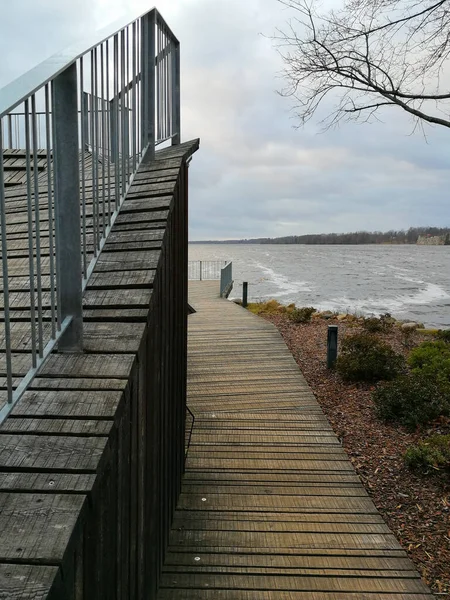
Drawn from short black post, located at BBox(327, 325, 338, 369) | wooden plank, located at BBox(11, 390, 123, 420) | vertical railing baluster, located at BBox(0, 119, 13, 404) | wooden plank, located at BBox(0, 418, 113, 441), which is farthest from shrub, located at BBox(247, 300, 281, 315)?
vertical railing baluster, located at BBox(0, 119, 13, 404)

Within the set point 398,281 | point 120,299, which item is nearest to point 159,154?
point 120,299

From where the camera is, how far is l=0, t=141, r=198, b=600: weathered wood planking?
1.27 metres

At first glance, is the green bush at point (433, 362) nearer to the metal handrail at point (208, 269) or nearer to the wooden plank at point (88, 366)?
the wooden plank at point (88, 366)

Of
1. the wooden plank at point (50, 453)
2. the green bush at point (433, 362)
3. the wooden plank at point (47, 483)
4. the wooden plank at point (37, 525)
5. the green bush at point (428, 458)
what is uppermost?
the wooden plank at point (50, 453)

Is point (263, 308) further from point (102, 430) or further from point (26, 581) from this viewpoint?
point (26, 581)

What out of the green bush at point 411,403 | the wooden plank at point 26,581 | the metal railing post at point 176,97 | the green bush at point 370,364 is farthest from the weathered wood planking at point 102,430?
the green bush at point 370,364

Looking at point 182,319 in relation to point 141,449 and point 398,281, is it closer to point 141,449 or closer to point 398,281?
point 141,449

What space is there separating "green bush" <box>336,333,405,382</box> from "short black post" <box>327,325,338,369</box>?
0.84 feet

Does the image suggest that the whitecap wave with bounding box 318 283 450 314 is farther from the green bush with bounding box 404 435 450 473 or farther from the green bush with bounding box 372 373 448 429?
the green bush with bounding box 404 435 450 473

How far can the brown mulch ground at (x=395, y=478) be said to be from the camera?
3719 mm

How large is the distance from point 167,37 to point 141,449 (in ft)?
11.7

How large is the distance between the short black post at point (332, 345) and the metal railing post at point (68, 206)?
686 centimetres

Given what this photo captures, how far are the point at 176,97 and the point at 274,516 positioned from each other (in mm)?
3799

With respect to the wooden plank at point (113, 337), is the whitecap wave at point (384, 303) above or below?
below
